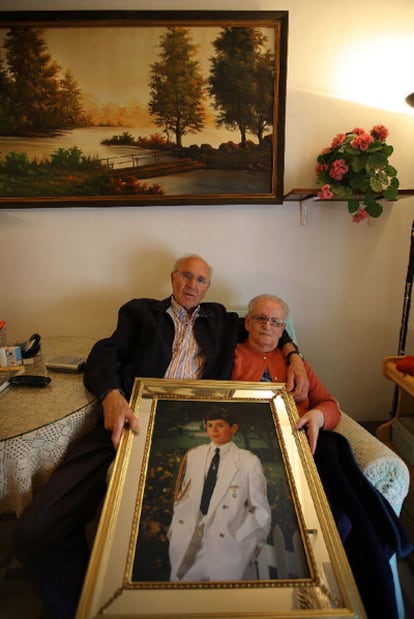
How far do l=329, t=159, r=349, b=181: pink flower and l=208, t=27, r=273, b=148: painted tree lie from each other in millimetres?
432

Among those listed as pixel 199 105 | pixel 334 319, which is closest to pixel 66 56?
pixel 199 105

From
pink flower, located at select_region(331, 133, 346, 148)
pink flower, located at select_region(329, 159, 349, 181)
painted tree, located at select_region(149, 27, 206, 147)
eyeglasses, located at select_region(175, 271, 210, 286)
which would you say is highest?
painted tree, located at select_region(149, 27, 206, 147)

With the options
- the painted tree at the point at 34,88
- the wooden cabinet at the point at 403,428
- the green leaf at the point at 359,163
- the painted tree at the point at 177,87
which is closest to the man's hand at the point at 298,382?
the wooden cabinet at the point at 403,428

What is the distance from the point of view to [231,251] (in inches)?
71.8

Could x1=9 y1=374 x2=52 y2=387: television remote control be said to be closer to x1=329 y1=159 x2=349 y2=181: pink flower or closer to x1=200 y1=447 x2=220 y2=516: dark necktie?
x1=200 y1=447 x2=220 y2=516: dark necktie

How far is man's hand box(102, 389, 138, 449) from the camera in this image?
3.34 ft

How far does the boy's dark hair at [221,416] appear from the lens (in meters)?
1.05

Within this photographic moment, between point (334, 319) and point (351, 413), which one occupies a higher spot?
point (334, 319)

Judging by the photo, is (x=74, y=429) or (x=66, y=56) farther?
(x=66, y=56)

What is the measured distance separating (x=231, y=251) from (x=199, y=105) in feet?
2.62

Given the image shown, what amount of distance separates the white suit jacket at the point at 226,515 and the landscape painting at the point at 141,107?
1346 millimetres

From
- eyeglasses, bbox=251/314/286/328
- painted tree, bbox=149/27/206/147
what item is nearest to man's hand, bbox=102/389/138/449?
eyeglasses, bbox=251/314/286/328

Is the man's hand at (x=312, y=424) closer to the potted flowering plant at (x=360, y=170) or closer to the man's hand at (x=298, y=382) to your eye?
the man's hand at (x=298, y=382)

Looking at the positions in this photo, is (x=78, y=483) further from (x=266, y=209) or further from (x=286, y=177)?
(x=286, y=177)
